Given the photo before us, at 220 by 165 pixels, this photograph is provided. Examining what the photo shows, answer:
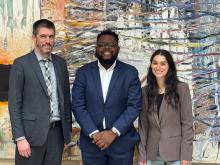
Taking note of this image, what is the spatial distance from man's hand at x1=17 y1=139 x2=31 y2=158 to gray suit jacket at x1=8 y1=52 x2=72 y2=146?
0.18 ft

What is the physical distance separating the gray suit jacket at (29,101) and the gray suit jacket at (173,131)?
36.1 inches

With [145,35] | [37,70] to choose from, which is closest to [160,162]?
[37,70]

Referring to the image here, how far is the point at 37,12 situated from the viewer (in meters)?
4.81

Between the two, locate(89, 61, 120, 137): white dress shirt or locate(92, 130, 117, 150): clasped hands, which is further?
locate(89, 61, 120, 137): white dress shirt

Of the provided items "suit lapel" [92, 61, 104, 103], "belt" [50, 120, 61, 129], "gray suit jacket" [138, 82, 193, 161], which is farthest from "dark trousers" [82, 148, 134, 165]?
"suit lapel" [92, 61, 104, 103]

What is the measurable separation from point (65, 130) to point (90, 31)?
1460 mm

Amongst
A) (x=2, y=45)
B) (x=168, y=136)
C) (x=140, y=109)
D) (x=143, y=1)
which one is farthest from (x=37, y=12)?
(x=168, y=136)

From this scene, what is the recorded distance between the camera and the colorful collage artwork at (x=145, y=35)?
4.66 metres

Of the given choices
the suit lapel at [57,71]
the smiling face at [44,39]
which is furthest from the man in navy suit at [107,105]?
the smiling face at [44,39]

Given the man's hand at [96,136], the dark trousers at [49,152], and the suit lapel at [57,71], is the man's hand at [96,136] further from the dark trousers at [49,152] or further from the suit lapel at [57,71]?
the suit lapel at [57,71]

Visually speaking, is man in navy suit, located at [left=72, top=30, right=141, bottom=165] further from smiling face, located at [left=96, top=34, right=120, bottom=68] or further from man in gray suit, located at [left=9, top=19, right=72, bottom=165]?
man in gray suit, located at [left=9, top=19, right=72, bottom=165]

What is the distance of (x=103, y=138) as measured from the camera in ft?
11.7

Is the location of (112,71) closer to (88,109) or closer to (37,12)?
(88,109)

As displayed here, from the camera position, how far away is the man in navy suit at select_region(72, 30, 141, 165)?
11.9 ft
